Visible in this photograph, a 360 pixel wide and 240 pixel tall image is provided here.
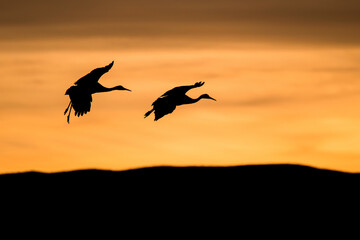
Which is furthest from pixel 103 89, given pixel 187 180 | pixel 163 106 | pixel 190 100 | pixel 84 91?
pixel 187 180

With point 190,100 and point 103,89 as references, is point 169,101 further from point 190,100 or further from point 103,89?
point 103,89

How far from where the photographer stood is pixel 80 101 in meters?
18.8

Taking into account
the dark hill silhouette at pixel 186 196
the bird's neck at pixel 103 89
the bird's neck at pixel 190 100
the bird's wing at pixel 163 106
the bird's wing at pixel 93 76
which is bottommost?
the dark hill silhouette at pixel 186 196

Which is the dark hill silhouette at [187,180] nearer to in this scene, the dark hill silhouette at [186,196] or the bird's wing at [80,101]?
the dark hill silhouette at [186,196]

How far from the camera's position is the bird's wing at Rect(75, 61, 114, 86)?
18.9 m

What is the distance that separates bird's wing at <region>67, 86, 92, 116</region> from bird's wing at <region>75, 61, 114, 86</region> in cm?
17

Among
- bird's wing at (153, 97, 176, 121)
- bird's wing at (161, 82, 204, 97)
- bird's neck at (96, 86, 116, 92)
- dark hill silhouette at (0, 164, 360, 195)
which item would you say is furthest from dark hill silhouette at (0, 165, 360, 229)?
bird's neck at (96, 86, 116, 92)

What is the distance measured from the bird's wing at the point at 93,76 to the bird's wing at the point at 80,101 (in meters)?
0.17

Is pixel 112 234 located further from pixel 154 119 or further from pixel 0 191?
pixel 154 119

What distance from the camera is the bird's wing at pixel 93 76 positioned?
18891 mm

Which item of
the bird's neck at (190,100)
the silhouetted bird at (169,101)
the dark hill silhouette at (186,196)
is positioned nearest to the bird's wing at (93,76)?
the silhouetted bird at (169,101)

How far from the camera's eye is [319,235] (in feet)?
48.6

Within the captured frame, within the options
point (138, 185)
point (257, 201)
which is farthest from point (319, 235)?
point (138, 185)

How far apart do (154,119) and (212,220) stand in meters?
3.84
